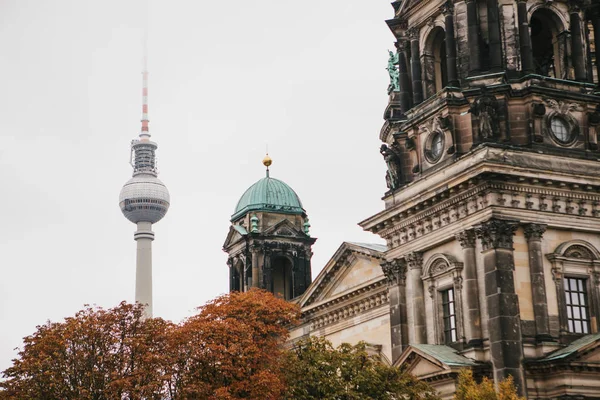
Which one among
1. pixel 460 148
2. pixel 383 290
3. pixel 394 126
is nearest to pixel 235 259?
pixel 383 290

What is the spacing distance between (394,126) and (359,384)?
47.2ft

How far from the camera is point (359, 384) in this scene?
41188mm

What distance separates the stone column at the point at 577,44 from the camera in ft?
154

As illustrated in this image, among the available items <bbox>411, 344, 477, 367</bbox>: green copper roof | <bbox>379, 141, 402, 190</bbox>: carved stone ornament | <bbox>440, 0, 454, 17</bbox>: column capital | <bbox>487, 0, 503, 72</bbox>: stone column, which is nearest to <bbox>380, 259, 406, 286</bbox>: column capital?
<bbox>379, 141, 402, 190</bbox>: carved stone ornament

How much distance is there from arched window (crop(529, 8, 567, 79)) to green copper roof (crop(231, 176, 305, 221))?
1156 inches

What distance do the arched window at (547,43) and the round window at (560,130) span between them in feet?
7.81

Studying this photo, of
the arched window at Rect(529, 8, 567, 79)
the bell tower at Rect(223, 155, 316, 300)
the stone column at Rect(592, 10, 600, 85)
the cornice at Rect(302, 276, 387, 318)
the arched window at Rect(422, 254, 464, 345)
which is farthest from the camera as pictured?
the bell tower at Rect(223, 155, 316, 300)

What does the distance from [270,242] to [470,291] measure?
108 ft

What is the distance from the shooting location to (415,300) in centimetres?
4694

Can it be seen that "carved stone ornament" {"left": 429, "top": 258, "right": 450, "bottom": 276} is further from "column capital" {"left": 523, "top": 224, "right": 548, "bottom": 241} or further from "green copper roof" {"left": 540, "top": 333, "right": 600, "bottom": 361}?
"green copper roof" {"left": 540, "top": 333, "right": 600, "bottom": 361}

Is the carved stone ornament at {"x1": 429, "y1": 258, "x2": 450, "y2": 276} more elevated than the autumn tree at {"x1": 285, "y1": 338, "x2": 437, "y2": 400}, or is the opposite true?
the carved stone ornament at {"x1": 429, "y1": 258, "x2": 450, "y2": 276}

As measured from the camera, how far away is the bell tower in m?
74.7

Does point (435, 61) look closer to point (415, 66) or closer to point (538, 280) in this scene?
point (415, 66)

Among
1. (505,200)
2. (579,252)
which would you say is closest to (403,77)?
(505,200)
